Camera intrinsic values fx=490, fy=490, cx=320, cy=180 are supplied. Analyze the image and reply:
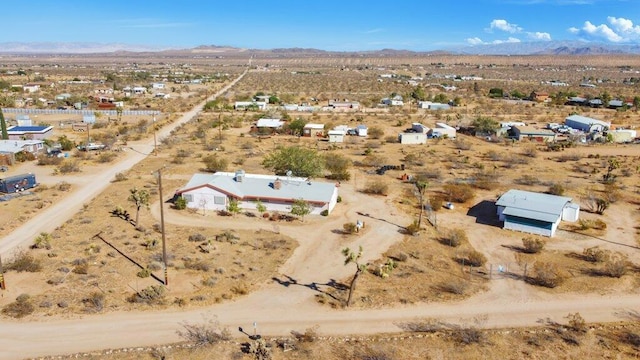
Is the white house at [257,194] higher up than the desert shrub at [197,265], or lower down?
higher up

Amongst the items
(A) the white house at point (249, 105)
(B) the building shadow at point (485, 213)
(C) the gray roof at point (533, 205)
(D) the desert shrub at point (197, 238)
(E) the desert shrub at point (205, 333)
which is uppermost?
(A) the white house at point (249, 105)

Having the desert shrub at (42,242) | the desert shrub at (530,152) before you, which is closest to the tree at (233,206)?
the desert shrub at (42,242)

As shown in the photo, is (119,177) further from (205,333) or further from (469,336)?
(469,336)

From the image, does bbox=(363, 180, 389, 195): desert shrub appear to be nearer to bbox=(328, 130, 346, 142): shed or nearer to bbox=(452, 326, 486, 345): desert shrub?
bbox=(452, 326, 486, 345): desert shrub

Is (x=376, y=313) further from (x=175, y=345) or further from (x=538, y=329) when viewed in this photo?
(x=175, y=345)

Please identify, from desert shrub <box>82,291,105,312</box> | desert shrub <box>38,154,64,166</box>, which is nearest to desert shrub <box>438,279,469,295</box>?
desert shrub <box>82,291,105,312</box>

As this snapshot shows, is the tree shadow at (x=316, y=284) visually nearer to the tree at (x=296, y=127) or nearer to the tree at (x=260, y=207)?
the tree at (x=260, y=207)

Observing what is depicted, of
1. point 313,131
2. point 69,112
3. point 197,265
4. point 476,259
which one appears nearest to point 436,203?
point 476,259
